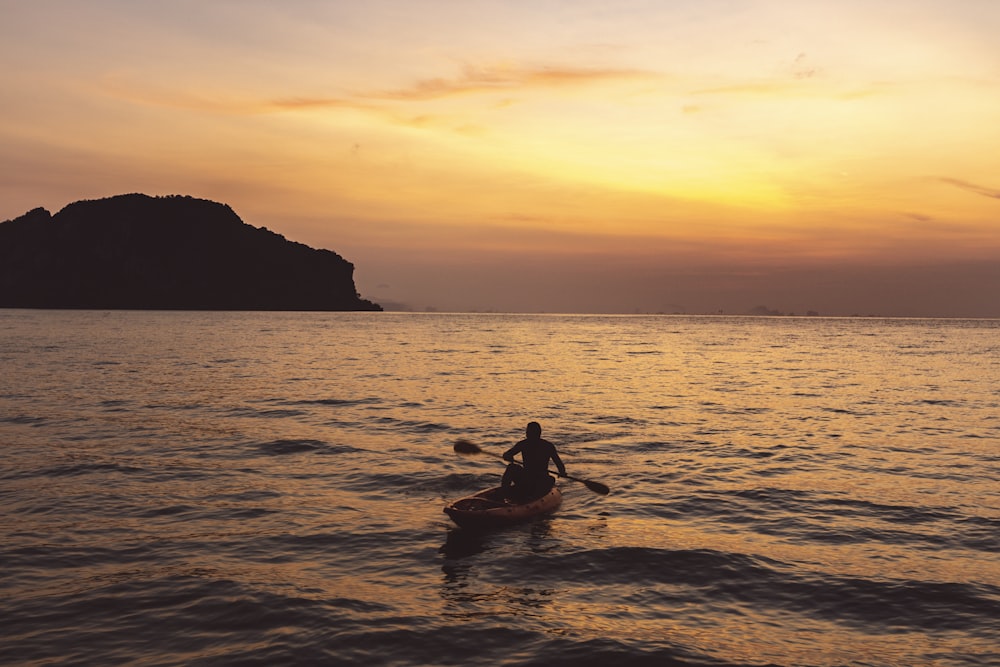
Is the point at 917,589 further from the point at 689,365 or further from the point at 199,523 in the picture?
the point at 689,365

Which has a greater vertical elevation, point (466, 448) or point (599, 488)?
point (466, 448)

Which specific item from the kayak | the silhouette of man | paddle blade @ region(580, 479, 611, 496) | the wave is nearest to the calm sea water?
the wave

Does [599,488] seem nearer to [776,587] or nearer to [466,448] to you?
[466,448]

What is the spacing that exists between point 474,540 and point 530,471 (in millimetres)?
2801

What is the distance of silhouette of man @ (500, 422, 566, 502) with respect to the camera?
54.1ft

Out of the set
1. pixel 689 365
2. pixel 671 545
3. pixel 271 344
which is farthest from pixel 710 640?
pixel 271 344

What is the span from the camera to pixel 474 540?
14438 millimetres

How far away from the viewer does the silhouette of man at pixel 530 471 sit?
54.1ft

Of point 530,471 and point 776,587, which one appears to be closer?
point 776,587

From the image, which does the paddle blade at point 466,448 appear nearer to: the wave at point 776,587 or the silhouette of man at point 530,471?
the silhouette of man at point 530,471

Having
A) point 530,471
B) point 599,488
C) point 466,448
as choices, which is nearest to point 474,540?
point 530,471

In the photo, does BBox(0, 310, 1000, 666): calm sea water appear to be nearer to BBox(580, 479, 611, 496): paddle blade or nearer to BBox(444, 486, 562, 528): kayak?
BBox(444, 486, 562, 528): kayak

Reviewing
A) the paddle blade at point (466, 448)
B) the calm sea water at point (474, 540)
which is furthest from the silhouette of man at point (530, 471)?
the paddle blade at point (466, 448)

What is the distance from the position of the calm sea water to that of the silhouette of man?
882 mm
